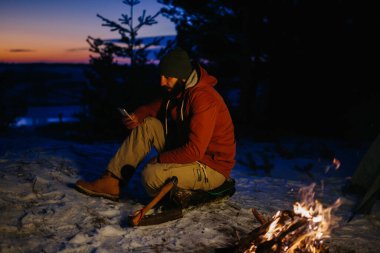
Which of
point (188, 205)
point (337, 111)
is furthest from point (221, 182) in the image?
point (337, 111)

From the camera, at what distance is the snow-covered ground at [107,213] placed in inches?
121

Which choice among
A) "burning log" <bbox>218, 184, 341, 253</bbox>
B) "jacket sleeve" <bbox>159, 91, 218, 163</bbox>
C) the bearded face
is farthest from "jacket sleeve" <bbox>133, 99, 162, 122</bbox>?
"burning log" <bbox>218, 184, 341, 253</bbox>

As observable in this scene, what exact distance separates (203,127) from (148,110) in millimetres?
1144

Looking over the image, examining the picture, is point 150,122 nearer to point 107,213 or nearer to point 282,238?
point 107,213

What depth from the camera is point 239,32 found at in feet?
38.5

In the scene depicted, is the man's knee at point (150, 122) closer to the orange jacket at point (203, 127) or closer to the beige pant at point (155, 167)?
the beige pant at point (155, 167)

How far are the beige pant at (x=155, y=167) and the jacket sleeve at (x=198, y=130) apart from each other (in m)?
0.16

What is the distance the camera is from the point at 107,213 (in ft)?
12.0

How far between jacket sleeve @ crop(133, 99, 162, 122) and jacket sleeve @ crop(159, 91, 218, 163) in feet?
3.00

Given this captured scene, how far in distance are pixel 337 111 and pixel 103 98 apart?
701 cm

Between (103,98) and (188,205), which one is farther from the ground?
(103,98)

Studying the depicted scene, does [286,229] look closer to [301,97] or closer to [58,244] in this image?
[58,244]

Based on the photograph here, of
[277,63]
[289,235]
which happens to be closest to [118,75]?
[277,63]

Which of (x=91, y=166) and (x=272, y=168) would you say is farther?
(x=272, y=168)
